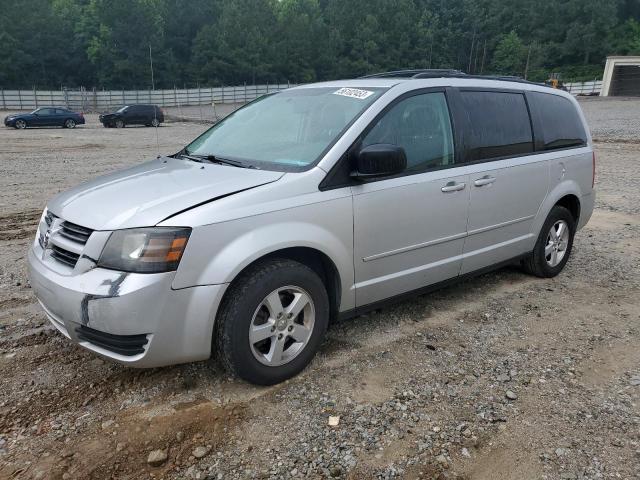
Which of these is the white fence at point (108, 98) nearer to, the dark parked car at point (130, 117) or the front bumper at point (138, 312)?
the dark parked car at point (130, 117)

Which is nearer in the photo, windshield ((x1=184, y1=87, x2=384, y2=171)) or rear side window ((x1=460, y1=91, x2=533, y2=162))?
windshield ((x1=184, y1=87, x2=384, y2=171))

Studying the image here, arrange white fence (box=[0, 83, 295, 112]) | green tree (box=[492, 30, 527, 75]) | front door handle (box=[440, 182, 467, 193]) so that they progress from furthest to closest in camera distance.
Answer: green tree (box=[492, 30, 527, 75]) < white fence (box=[0, 83, 295, 112]) < front door handle (box=[440, 182, 467, 193])

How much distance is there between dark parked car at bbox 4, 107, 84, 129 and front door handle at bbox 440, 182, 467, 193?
30328 millimetres

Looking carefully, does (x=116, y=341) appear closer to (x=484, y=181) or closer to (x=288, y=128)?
(x=288, y=128)

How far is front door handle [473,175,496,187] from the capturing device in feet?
13.3

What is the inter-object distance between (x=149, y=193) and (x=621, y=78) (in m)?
59.1

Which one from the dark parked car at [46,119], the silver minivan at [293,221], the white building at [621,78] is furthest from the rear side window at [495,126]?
the white building at [621,78]

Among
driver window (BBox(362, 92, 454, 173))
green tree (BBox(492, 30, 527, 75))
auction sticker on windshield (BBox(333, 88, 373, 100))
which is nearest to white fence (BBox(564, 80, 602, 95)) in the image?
green tree (BBox(492, 30, 527, 75))

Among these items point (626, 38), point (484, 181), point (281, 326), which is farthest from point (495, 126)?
point (626, 38)

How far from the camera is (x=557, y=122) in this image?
502 centimetres

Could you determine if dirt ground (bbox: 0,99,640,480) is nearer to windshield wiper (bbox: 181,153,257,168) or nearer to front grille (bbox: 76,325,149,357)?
front grille (bbox: 76,325,149,357)

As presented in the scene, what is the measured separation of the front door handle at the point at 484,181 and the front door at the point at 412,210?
0.41ft

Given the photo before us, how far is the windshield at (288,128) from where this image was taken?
11.3 feet

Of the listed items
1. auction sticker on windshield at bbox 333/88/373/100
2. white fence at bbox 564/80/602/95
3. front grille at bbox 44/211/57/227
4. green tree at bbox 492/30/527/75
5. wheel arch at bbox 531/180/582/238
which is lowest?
white fence at bbox 564/80/602/95
